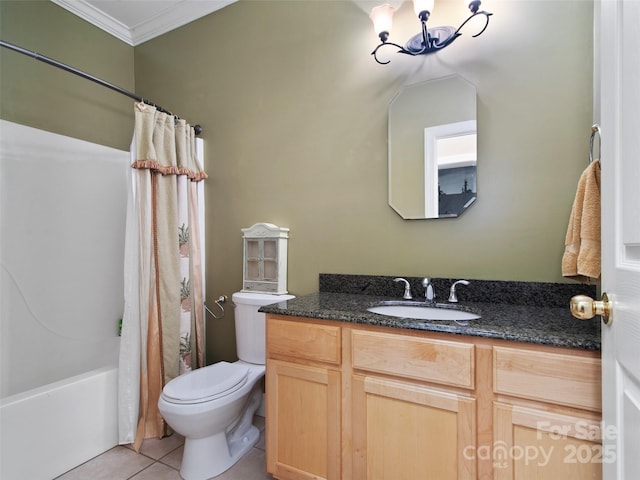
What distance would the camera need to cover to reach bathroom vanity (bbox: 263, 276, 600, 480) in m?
0.95

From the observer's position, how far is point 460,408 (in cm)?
108

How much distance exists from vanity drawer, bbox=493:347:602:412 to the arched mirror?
775mm

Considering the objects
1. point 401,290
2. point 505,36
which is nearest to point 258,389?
point 401,290

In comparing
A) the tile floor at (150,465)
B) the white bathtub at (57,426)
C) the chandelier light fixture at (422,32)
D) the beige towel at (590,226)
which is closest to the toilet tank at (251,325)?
the tile floor at (150,465)

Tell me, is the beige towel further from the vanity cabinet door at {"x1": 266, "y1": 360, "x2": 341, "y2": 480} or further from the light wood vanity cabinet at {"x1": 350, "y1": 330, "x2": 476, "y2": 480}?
the vanity cabinet door at {"x1": 266, "y1": 360, "x2": 341, "y2": 480}

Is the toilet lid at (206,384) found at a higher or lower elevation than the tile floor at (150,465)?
higher

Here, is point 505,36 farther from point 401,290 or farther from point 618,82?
point 401,290

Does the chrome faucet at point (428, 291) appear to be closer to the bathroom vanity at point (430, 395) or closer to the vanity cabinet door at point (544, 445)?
the bathroom vanity at point (430, 395)

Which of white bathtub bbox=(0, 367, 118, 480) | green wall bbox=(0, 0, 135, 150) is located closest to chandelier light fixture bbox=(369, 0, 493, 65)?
green wall bbox=(0, 0, 135, 150)

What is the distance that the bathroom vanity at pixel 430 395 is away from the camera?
3.11 feet

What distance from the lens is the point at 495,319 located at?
1188 mm

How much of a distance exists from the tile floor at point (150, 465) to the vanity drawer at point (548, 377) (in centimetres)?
123

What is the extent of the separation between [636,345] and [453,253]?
1.08 meters

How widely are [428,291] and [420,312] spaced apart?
111mm
